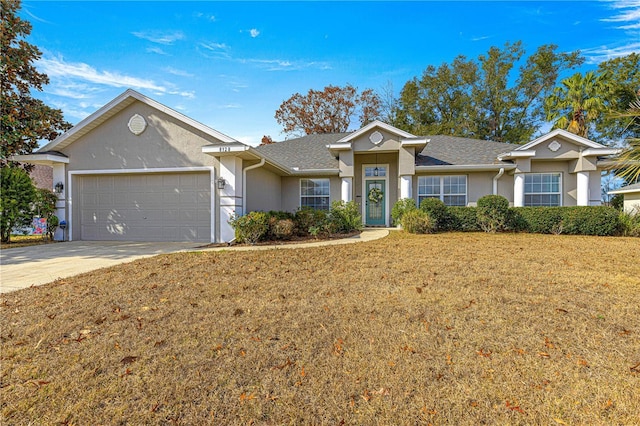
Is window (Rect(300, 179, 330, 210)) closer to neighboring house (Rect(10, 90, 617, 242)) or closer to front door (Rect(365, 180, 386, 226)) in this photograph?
neighboring house (Rect(10, 90, 617, 242))

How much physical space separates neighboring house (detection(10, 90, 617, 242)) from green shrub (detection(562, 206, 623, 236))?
199cm

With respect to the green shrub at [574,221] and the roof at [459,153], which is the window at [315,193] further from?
the green shrub at [574,221]

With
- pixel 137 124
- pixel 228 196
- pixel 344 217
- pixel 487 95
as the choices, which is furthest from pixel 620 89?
pixel 137 124

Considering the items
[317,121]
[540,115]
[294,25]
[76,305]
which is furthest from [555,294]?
[540,115]

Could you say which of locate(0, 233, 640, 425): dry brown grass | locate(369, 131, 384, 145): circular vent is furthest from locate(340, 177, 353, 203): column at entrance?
locate(0, 233, 640, 425): dry brown grass

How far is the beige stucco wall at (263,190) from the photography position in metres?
11.0

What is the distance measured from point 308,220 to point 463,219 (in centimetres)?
562

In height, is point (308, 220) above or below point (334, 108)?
below

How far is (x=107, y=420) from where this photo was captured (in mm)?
1897

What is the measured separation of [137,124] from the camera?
1001 centimetres

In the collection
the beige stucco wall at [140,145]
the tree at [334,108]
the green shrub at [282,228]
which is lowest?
the green shrub at [282,228]

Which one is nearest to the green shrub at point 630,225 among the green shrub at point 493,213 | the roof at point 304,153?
the green shrub at point 493,213

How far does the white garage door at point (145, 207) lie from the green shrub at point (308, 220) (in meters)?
2.93

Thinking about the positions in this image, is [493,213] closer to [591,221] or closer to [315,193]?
[591,221]
